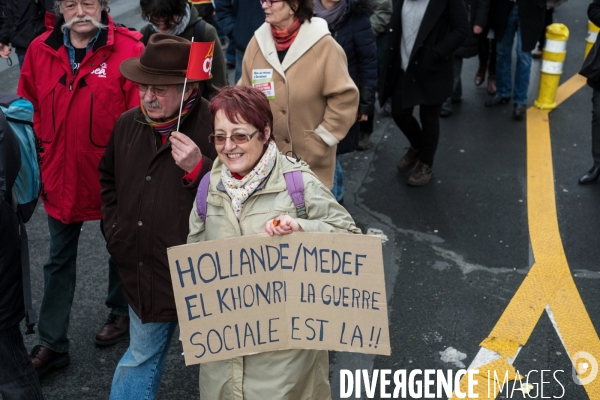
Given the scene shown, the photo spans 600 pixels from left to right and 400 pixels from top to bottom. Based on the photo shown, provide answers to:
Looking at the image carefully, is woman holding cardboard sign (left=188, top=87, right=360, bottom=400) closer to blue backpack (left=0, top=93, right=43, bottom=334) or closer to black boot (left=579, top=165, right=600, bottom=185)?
blue backpack (left=0, top=93, right=43, bottom=334)

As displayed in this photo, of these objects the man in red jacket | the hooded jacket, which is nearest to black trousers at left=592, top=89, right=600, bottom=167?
the man in red jacket

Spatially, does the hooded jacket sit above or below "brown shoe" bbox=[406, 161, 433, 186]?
above

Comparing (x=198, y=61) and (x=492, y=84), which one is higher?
(x=198, y=61)

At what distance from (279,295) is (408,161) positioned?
4.08m

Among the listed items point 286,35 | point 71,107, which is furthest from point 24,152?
point 286,35

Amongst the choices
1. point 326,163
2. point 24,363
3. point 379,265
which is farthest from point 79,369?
point 379,265

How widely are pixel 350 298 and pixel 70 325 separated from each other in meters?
2.46

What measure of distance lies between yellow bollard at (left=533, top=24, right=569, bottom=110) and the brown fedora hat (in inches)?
223

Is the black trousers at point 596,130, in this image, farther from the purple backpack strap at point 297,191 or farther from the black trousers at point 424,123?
the purple backpack strap at point 297,191

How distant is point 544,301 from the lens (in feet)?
16.0

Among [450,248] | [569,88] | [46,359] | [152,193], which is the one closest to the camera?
[152,193]

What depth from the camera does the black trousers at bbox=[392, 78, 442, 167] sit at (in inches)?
253

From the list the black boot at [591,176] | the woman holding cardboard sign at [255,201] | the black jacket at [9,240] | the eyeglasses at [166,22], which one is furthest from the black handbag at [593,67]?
the black jacket at [9,240]

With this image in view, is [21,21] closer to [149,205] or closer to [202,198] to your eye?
[149,205]
